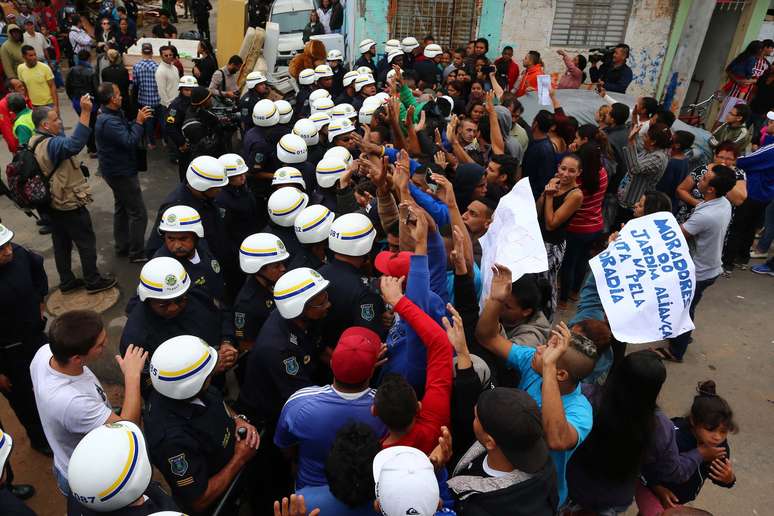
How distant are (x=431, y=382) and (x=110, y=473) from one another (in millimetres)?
1555

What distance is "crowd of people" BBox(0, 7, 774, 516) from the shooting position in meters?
2.35

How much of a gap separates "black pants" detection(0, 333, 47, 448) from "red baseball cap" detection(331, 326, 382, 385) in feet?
9.53

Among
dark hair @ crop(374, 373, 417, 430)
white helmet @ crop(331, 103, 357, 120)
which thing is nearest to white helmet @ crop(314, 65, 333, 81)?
white helmet @ crop(331, 103, 357, 120)

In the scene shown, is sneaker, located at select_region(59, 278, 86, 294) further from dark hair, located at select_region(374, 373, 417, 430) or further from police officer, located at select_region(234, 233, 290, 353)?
dark hair, located at select_region(374, 373, 417, 430)

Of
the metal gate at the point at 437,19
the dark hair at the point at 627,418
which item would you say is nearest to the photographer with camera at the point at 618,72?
the metal gate at the point at 437,19

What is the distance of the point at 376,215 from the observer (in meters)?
5.07

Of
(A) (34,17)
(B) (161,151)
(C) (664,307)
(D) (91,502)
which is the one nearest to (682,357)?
(C) (664,307)

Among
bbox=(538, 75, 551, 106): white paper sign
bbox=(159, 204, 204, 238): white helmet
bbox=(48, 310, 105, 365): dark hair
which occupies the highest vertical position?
bbox=(538, 75, 551, 106): white paper sign

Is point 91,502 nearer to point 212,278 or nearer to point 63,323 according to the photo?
point 63,323

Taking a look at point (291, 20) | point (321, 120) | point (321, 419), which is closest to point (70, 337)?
point (321, 419)

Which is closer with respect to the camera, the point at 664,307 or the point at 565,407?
the point at 565,407

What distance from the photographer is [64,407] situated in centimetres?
290

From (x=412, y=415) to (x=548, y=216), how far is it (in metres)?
3.45

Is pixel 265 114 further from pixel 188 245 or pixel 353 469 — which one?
pixel 353 469
